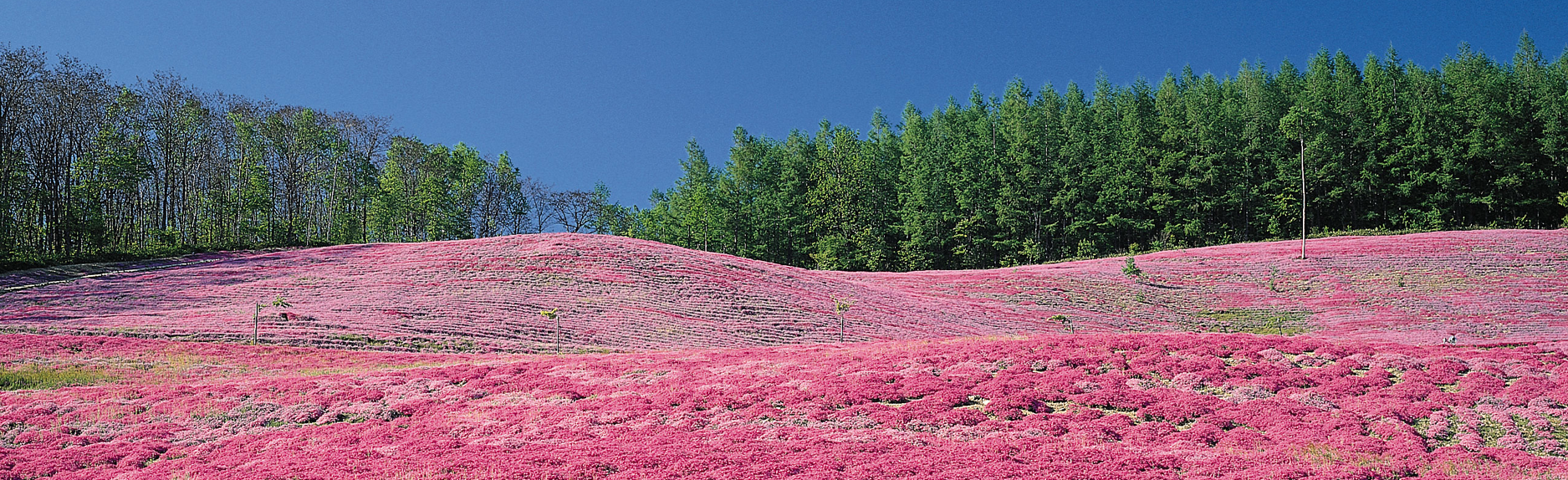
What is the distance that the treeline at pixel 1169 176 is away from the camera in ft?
192

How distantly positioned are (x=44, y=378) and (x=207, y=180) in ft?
159

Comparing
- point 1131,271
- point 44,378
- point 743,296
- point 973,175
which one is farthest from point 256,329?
point 973,175

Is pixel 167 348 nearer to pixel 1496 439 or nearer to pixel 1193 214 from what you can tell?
pixel 1496 439

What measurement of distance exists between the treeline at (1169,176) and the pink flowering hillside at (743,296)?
15930 mm

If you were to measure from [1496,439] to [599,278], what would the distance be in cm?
2987

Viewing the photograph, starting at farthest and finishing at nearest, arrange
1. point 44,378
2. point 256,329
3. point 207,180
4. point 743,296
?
point 207,180, point 743,296, point 256,329, point 44,378

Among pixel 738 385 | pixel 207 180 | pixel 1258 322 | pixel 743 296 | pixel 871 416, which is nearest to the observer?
pixel 871 416

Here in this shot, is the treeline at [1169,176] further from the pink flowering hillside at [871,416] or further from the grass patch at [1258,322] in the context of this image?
the pink flowering hillside at [871,416]

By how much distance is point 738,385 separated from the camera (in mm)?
15203

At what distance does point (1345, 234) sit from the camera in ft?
173

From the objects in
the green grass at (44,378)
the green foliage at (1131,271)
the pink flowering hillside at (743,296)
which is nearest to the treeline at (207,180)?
the pink flowering hillside at (743,296)

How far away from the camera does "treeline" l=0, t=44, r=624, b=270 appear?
42.8 m

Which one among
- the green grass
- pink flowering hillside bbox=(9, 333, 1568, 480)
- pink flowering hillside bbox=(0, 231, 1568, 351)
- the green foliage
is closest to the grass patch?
pink flowering hillside bbox=(0, 231, 1568, 351)

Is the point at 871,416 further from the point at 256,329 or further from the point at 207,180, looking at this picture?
the point at 207,180
